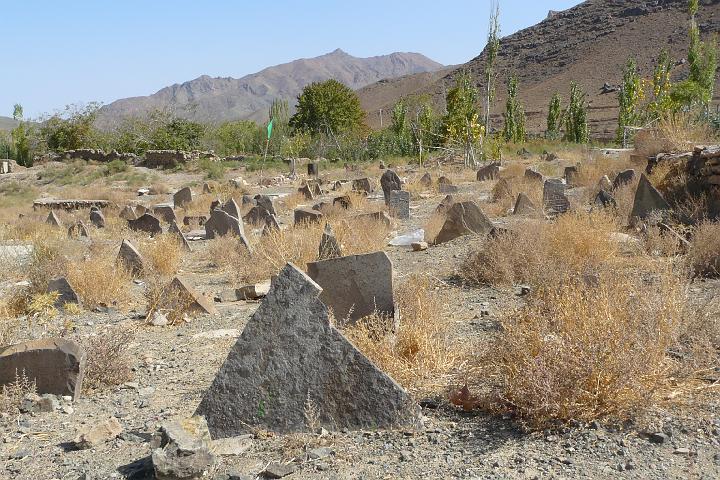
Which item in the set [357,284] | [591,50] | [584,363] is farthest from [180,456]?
[591,50]

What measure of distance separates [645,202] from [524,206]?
2933mm

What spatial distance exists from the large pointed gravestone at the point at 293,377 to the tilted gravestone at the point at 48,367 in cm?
121

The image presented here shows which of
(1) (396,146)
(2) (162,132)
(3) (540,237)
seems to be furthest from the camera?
(2) (162,132)

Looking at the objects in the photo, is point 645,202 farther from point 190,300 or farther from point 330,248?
point 190,300

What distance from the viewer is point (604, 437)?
3.89 m

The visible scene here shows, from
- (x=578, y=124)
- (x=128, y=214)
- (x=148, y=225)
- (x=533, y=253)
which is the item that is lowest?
(x=128, y=214)

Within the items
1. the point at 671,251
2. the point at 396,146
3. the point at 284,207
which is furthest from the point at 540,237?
the point at 396,146

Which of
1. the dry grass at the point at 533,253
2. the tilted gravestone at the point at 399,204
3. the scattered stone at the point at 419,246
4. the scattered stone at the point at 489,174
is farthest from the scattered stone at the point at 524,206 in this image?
the scattered stone at the point at 489,174

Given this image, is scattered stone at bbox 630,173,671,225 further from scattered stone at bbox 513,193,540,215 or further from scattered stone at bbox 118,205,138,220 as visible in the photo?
scattered stone at bbox 118,205,138,220

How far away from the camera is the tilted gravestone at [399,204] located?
1479 cm

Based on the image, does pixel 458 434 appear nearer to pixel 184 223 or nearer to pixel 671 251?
pixel 671 251

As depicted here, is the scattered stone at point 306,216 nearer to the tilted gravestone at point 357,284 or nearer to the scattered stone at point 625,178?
the scattered stone at point 625,178

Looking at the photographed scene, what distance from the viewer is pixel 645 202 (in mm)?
10602

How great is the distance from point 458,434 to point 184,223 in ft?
40.5
